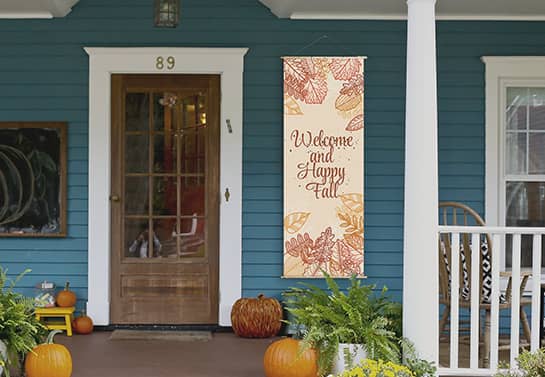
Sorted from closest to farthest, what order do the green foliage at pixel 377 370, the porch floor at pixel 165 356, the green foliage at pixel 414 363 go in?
the green foliage at pixel 377 370 → the green foliage at pixel 414 363 → the porch floor at pixel 165 356

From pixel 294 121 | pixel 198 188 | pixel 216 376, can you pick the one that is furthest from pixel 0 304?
pixel 294 121

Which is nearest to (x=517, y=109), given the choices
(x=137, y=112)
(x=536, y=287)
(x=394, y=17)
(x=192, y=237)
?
(x=394, y=17)

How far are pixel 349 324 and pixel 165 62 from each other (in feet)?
9.84

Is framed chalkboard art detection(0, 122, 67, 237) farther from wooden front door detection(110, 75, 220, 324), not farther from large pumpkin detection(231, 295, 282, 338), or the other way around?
large pumpkin detection(231, 295, 282, 338)

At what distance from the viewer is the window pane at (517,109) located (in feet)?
23.3

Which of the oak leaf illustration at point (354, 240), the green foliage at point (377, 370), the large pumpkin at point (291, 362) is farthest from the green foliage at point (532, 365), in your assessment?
the oak leaf illustration at point (354, 240)

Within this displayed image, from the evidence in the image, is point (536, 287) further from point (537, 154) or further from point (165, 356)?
point (165, 356)

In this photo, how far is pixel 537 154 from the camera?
7098 mm

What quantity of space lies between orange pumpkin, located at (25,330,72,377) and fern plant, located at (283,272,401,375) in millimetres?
1413

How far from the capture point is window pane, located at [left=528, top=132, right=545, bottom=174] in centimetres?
709

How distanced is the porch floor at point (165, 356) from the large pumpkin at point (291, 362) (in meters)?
0.40

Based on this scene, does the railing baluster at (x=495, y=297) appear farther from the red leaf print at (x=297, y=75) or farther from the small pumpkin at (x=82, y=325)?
the small pumpkin at (x=82, y=325)

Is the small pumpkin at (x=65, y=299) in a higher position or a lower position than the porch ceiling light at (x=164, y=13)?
lower

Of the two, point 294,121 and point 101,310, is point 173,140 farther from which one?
point 101,310
